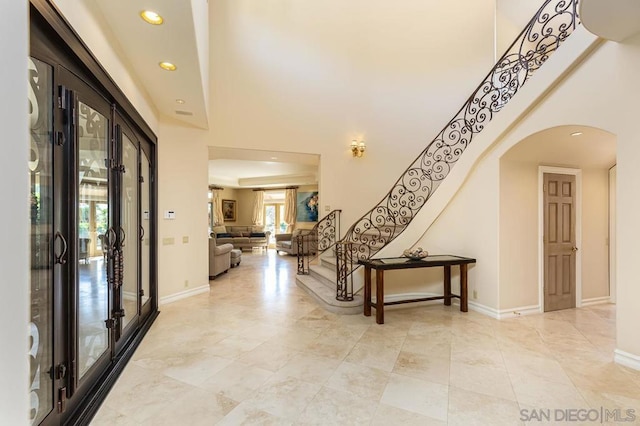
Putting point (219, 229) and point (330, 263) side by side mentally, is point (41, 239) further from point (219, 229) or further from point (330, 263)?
point (219, 229)

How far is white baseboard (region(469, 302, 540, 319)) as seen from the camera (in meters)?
4.11

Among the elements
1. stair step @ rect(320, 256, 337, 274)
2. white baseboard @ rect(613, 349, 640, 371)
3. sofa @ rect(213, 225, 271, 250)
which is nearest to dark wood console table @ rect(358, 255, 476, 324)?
stair step @ rect(320, 256, 337, 274)

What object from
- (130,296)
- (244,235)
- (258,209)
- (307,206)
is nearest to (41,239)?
(130,296)

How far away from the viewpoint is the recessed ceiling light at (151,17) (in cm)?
226

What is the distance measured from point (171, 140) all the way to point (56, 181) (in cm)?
336

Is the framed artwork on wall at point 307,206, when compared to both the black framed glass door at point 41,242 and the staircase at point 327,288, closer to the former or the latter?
the staircase at point 327,288

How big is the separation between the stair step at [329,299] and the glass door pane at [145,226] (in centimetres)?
252

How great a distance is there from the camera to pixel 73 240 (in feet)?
6.69

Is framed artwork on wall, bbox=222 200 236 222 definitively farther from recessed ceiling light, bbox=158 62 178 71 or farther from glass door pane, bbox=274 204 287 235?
recessed ceiling light, bbox=158 62 178 71

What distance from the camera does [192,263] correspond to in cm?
529

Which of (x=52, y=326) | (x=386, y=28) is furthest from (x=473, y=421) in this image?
(x=386, y=28)

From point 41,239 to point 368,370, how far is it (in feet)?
8.72

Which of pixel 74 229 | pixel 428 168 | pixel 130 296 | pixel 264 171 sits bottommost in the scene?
pixel 130 296

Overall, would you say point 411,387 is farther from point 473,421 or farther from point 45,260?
point 45,260
